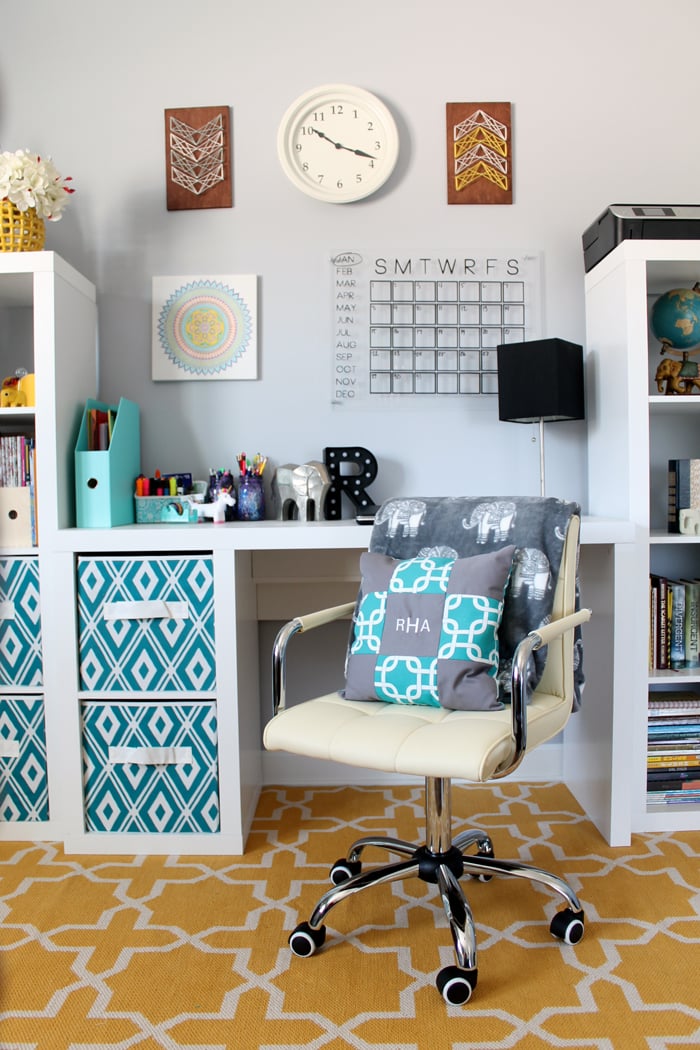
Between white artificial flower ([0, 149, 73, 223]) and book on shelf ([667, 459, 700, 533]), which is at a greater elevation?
white artificial flower ([0, 149, 73, 223])

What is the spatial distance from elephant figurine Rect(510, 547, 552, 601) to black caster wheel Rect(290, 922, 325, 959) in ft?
2.74

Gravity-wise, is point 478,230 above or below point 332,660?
above

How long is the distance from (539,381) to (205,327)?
1.06 meters

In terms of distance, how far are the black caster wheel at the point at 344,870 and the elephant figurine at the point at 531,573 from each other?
30.2 inches

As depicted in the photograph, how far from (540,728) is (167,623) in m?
1.02

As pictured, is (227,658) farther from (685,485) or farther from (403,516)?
(685,485)

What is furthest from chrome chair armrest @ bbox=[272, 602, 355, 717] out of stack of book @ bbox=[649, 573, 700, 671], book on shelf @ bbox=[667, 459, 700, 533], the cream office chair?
book on shelf @ bbox=[667, 459, 700, 533]

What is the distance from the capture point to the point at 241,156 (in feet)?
8.45

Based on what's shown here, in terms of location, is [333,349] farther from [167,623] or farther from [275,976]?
[275,976]

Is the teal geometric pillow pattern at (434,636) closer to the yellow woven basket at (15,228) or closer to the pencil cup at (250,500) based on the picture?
the pencil cup at (250,500)

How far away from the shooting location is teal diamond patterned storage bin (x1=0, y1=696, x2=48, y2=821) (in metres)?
2.22

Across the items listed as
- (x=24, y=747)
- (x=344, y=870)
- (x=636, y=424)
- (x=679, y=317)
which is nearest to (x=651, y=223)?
(x=679, y=317)

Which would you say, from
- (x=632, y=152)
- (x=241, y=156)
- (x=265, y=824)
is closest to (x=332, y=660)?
(x=265, y=824)

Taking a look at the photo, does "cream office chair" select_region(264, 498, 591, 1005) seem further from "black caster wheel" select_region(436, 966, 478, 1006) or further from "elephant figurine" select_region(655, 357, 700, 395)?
"elephant figurine" select_region(655, 357, 700, 395)
